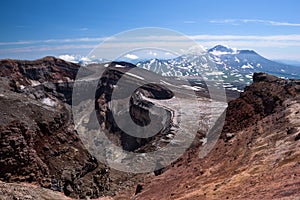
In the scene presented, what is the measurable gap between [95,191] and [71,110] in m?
61.1

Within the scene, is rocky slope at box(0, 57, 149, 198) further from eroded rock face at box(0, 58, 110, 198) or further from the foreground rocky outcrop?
the foreground rocky outcrop

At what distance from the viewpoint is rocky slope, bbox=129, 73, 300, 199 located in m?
21.3

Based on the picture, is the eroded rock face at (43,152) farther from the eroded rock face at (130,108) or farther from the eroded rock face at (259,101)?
the eroded rock face at (259,101)

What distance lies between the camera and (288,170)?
2180 cm

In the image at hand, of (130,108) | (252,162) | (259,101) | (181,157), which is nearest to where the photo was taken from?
(252,162)

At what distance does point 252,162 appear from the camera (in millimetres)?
27234

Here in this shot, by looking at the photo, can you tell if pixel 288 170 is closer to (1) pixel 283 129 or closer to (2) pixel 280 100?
(1) pixel 283 129

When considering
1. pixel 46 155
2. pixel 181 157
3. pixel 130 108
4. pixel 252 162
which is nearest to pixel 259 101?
pixel 181 157

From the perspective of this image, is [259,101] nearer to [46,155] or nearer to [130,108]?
[46,155]

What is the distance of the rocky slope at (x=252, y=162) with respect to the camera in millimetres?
21312

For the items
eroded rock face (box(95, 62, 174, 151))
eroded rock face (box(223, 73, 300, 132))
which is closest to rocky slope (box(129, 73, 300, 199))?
eroded rock face (box(223, 73, 300, 132))

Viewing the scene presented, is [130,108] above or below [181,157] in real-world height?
below

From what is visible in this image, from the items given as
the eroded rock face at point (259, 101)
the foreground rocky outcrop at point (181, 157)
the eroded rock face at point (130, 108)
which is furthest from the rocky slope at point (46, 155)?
the eroded rock face at point (130, 108)

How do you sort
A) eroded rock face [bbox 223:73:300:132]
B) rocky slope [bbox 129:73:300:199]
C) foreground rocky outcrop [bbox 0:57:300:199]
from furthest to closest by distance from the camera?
eroded rock face [bbox 223:73:300:132] → foreground rocky outcrop [bbox 0:57:300:199] → rocky slope [bbox 129:73:300:199]
